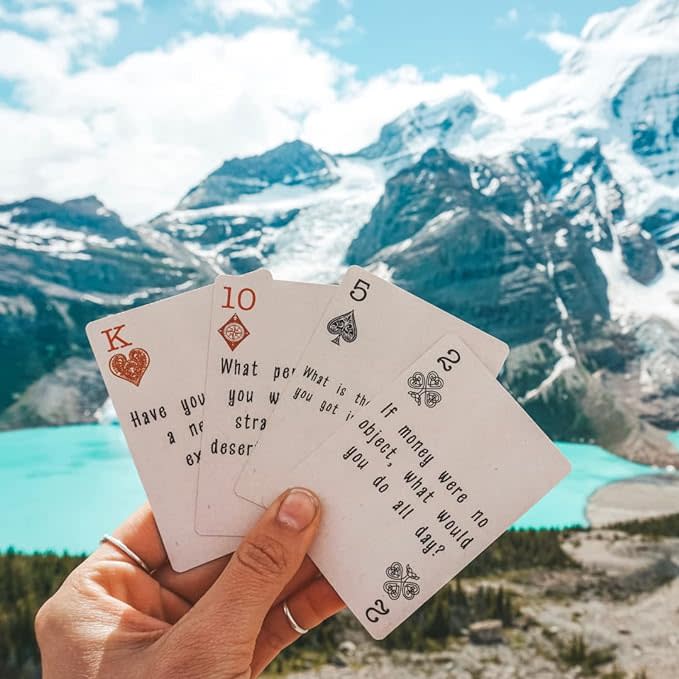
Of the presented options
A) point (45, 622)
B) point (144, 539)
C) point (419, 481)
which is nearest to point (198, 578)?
point (144, 539)

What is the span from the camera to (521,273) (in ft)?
383

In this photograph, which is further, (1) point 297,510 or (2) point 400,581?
(2) point 400,581

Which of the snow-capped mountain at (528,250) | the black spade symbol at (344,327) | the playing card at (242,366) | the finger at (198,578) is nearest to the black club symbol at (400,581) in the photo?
the finger at (198,578)

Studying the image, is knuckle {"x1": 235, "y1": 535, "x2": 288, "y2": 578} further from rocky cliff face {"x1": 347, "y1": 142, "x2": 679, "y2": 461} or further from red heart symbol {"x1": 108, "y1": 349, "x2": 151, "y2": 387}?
Answer: rocky cliff face {"x1": 347, "y1": 142, "x2": 679, "y2": 461}

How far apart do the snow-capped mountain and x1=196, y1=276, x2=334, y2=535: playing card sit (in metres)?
84.9

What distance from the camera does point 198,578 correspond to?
3.36 m

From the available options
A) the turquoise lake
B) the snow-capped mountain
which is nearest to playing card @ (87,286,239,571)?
the turquoise lake

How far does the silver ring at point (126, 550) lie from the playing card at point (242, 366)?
360 millimetres

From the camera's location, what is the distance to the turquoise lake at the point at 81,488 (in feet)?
134

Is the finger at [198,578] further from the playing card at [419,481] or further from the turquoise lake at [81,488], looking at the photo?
the turquoise lake at [81,488]

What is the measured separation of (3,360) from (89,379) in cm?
1291

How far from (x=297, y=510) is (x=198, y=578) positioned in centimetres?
79

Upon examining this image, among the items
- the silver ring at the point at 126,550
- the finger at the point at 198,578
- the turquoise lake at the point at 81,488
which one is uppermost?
the silver ring at the point at 126,550

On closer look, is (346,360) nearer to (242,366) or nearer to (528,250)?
(242,366)
